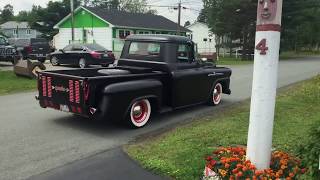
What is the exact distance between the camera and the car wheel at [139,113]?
8.22 m

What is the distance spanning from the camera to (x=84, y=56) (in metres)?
24.4

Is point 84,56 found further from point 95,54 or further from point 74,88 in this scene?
point 74,88

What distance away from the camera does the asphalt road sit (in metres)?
5.97

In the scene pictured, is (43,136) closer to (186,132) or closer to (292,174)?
(186,132)

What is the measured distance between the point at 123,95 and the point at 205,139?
1.74 m

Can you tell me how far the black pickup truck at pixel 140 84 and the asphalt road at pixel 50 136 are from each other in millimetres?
325

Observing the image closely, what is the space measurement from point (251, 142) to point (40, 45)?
2584 centimetres

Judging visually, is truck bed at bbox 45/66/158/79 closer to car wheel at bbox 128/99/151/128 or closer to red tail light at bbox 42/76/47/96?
red tail light at bbox 42/76/47/96

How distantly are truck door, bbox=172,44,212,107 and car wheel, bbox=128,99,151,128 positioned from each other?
0.81 meters

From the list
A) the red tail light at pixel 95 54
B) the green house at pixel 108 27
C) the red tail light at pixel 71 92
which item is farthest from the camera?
the green house at pixel 108 27

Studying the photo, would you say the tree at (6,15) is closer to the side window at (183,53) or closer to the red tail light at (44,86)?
the side window at (183,53)

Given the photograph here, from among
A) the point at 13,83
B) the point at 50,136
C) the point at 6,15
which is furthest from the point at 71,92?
the point at 6,15

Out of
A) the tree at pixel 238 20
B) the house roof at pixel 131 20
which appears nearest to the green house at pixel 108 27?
the house roof at pixel 131 20

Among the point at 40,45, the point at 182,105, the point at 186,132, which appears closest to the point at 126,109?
the point at 186,132
